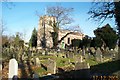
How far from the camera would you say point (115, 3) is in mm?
9391

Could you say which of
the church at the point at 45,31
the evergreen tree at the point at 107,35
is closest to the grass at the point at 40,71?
the evergreen tree at the point at 107,35

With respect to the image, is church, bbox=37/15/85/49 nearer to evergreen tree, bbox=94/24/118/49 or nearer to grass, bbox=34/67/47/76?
evergreen tree, bbox=94/24/118/49

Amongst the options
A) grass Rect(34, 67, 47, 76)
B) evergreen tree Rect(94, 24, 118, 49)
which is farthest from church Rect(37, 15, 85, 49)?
grass Rect(34, 67, 47, 76)

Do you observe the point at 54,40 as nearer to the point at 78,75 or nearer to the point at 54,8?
the point at 54,8

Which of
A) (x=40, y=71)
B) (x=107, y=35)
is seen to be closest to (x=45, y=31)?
(x=107, y=35)

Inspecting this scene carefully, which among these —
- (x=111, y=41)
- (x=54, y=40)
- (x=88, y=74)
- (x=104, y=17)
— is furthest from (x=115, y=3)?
(x=54, y=40)

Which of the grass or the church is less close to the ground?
the church

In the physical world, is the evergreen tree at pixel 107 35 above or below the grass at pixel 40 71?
above

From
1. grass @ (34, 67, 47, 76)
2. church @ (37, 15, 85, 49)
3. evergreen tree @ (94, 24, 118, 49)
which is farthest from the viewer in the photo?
church @ (37, 15, 85, 49)

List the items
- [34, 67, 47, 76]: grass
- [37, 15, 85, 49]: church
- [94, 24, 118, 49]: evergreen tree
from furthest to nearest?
[37, 15, 85, 49]: church
[94, 24, 118, 49]: evergreen tree
[34, 67, 47, 76]: grass

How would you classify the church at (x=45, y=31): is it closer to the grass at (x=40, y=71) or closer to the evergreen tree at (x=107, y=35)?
the evergreen tree at (x=107, y=35)

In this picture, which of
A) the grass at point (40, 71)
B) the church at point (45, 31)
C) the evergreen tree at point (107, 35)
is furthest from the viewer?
the church at point (45, 31)

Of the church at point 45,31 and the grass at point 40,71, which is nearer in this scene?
the grass at point 40,71

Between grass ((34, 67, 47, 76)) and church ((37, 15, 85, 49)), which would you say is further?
church ((37, 15, 85, 49))
